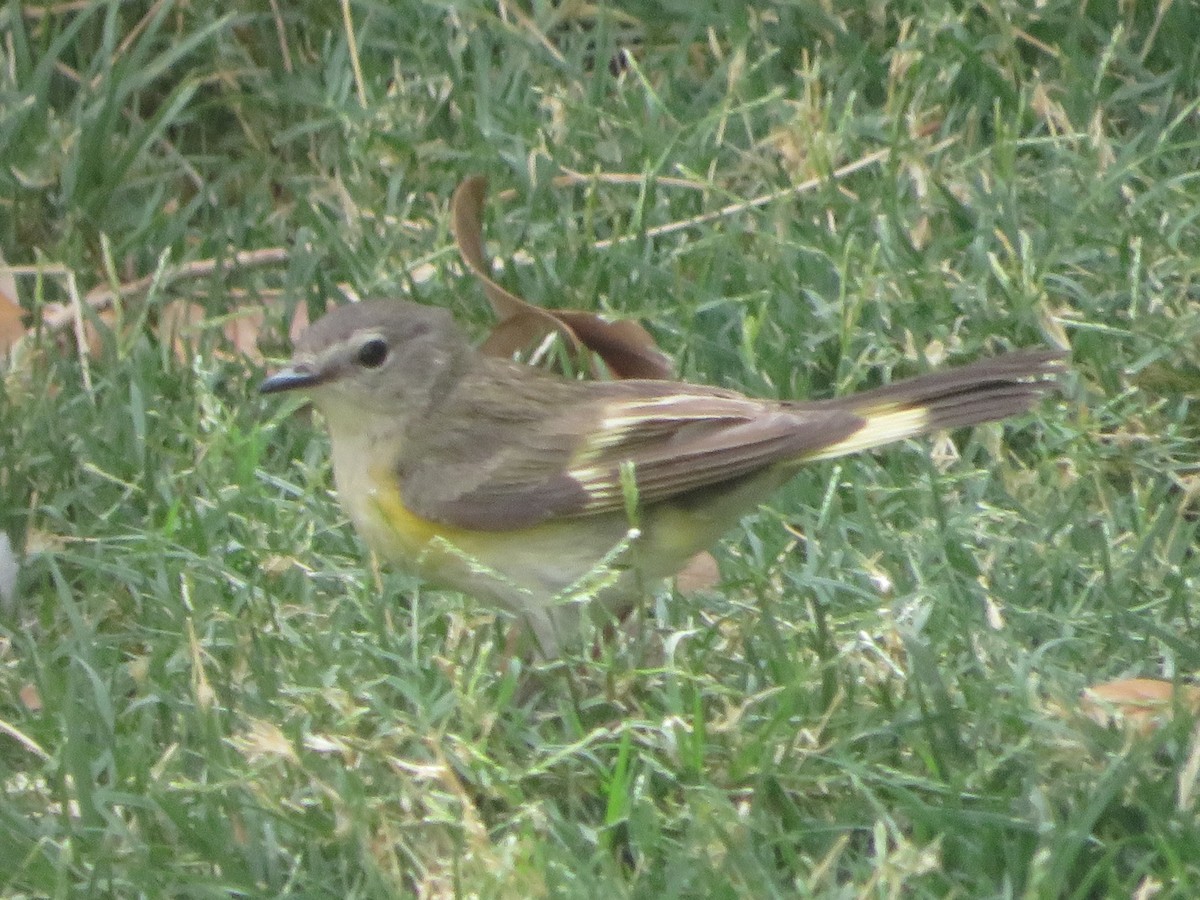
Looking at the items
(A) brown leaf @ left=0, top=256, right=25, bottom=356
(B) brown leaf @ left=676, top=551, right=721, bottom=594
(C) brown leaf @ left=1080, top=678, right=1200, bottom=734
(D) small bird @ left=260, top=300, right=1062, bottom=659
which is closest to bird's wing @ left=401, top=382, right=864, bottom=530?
(D) small bird @ left=260, top=300, right=1062, bottom=659

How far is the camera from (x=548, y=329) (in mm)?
6371

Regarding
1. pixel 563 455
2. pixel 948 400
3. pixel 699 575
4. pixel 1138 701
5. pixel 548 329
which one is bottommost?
pixel 699 575

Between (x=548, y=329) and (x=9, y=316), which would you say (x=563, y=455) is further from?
(x=9, y=316)

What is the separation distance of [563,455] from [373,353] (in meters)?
0.51

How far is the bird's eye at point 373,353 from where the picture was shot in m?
5.35

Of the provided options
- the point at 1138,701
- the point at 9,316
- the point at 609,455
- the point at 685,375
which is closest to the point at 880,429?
the point at 609,455

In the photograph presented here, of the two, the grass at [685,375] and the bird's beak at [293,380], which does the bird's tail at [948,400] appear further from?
the bird's beak at [293,380]

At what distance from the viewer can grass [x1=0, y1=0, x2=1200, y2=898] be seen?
4395 mm

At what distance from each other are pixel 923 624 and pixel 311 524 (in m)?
1.58

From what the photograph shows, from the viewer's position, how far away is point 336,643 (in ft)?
16.8

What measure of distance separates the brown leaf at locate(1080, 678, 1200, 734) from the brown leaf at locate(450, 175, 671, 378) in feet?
6.11

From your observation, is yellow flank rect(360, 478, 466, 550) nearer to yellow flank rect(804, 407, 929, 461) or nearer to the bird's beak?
the bird's beak

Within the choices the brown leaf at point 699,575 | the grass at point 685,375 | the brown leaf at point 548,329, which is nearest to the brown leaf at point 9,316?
the grass at point 685,375

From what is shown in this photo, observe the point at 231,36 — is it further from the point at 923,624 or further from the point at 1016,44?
the point at 923,624
